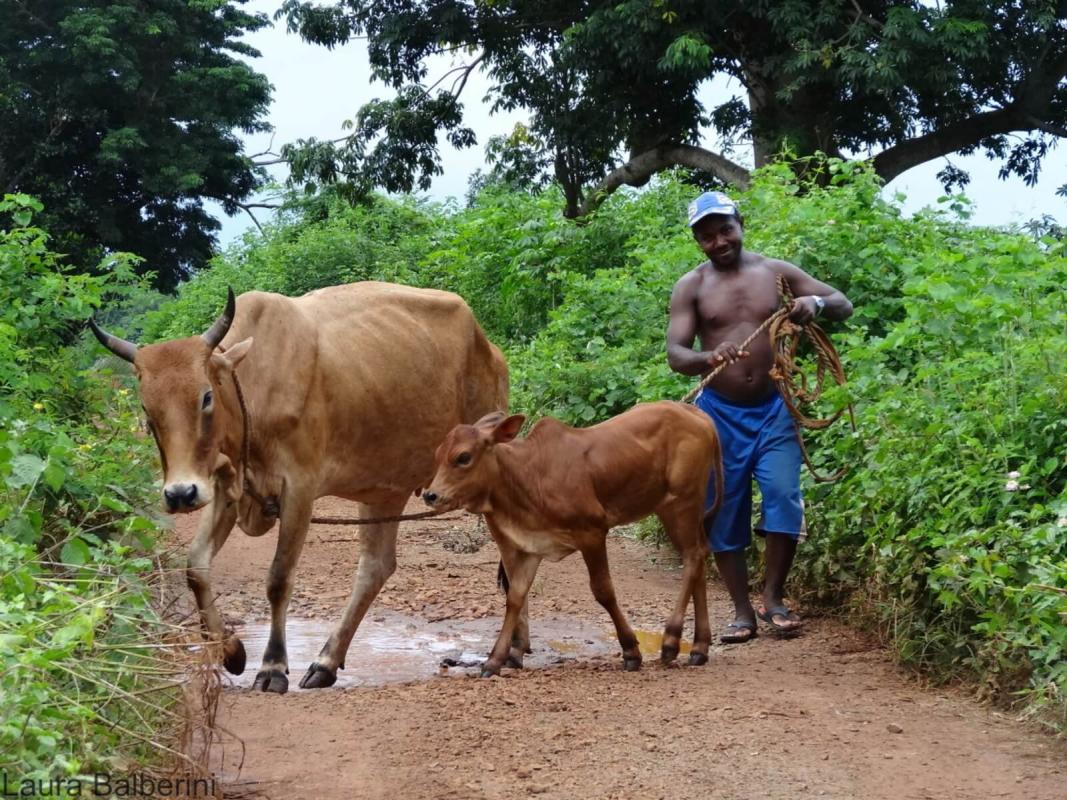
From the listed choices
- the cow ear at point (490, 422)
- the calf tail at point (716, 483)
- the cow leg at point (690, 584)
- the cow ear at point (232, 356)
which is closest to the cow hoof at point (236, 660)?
the cow ear at point (232, 356)

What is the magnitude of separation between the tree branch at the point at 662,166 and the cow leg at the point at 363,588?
11405 mm

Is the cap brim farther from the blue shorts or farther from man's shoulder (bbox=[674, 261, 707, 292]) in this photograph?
the blue shorts

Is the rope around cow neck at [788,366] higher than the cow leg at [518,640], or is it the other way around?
the rope around cow neck at [788,366]

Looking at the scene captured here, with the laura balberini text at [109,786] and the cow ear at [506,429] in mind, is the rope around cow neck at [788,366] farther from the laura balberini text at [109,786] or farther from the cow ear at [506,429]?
the laura balberini text at [109,786]

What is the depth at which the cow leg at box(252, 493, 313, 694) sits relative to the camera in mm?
6336

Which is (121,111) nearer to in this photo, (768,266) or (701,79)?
(701,79)

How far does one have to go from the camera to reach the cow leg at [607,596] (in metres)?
6.27

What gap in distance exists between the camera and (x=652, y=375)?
31.3 feet

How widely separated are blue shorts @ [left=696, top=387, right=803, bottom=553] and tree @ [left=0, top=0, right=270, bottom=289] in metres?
20.3

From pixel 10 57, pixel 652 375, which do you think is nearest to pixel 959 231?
pixel 652 375

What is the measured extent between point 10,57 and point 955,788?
26225 mm

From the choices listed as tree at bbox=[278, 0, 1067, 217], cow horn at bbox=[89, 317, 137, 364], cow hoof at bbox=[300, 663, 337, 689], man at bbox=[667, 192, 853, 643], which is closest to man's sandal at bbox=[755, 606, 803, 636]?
man at bbox=[667, 192, 853, 643]

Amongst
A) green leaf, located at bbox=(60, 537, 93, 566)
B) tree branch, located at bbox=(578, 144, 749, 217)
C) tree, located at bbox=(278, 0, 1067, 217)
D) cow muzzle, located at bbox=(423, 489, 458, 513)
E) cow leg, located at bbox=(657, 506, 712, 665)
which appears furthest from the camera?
tree branch, located at bbox=(578, 144, 749, 217)

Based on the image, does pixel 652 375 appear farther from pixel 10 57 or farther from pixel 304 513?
pixel 10 57
